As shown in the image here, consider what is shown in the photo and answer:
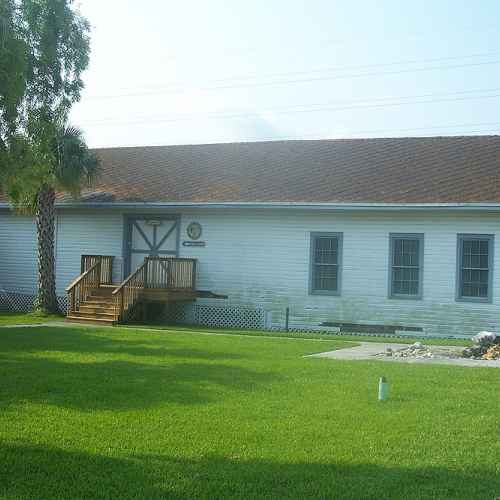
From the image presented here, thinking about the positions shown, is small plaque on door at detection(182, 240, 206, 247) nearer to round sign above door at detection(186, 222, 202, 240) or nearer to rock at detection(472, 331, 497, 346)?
round sign above door at detection(186, 222, 202, 240)

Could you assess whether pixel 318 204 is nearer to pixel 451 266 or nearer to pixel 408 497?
pixel 451 266

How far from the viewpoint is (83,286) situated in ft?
78.9

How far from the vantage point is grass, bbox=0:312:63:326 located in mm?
22250

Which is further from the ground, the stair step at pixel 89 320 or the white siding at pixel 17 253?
the white siding at pixel 17 253

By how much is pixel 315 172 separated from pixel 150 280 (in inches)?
233

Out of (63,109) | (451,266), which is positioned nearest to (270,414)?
(451,266)

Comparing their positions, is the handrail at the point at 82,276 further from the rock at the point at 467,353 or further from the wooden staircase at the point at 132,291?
the rock at the point at 467,353

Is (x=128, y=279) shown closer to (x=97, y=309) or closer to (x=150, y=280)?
(x=150, y=280)

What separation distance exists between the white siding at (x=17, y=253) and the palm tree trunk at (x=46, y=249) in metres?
2.26

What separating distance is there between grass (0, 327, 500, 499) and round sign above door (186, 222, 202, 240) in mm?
10300

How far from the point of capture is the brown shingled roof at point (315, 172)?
73.3 ft

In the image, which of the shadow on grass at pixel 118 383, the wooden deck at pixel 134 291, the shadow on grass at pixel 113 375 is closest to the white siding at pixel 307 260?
the wooden deck at pixel 134 291

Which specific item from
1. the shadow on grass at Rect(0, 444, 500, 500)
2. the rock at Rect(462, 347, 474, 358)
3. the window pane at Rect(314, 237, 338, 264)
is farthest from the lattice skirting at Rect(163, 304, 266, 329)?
the shadow on grass at Rect(0, 444, 500, 500)

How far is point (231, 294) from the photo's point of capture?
2406 centimetres
